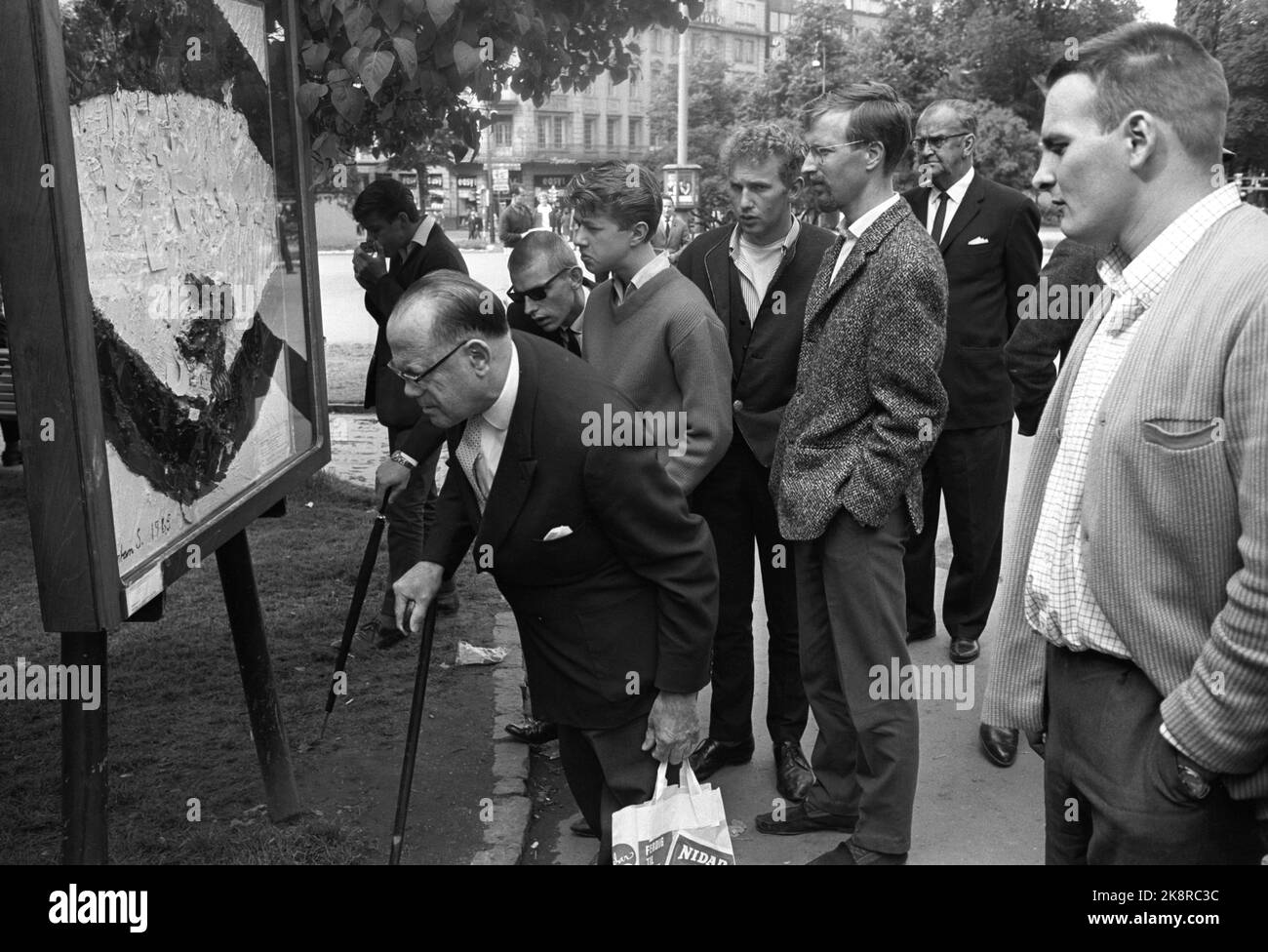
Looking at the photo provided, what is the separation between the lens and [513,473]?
114 inches

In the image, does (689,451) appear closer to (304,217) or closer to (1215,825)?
(304,217)

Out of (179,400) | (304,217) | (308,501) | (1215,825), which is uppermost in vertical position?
(304,217)

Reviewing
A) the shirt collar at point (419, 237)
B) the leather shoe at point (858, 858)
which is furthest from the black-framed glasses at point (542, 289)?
the leather shoe at point (858, 858)

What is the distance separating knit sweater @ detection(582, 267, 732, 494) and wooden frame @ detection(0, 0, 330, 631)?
178 cm

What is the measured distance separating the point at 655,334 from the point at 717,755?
159 centimetres

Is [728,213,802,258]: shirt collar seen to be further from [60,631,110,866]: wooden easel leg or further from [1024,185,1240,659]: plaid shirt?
[60,631,110,866]: wooden easel leg

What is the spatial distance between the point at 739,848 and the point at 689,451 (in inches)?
49.6

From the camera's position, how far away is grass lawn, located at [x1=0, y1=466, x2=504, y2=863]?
4.12 meters

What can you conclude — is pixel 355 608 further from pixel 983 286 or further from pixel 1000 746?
pixel 983 286
